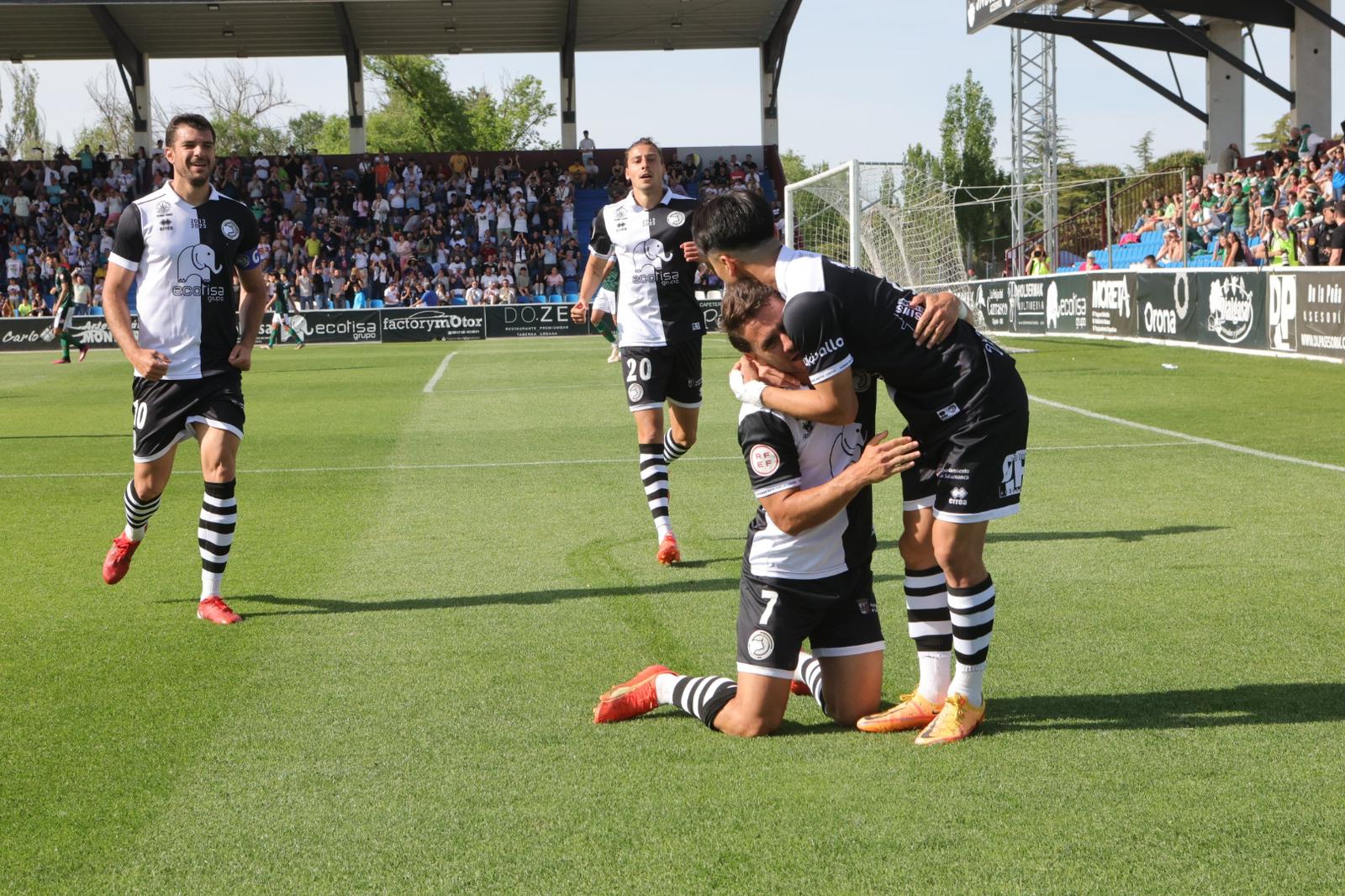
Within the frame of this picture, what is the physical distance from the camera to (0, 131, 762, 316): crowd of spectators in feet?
143

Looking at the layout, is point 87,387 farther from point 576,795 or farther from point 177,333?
point 576,795

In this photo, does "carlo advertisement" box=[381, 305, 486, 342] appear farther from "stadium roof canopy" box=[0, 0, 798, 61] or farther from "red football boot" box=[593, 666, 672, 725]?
"red football boot" box=[593, 666, 672, 725]

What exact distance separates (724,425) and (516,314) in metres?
26.8

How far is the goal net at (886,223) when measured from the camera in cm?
2116

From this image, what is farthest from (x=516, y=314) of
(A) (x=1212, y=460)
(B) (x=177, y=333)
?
(B) (x=177, y=333)

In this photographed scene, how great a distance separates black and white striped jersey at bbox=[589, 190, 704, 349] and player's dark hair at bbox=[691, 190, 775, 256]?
384 cm

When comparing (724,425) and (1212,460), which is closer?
(1212,460)

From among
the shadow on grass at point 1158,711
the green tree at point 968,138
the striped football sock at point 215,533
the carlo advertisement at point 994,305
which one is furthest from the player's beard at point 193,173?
the green tree at point 968,138

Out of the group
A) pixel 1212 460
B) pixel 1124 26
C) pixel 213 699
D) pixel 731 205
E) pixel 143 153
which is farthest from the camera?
pixel 143 153

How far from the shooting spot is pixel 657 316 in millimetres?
8094

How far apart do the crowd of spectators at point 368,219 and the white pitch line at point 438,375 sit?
13148 millimetres

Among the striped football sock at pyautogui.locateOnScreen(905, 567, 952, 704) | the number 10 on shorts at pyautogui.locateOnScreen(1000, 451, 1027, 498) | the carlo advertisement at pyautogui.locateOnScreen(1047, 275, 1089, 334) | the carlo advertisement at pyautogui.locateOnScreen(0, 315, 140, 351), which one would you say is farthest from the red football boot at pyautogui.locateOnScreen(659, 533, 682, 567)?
the carlo advertisement at pyautogui.locateOnScreen(0, 315, 140, 351)

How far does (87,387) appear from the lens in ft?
75.6

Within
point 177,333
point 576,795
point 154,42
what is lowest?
point 576,795
